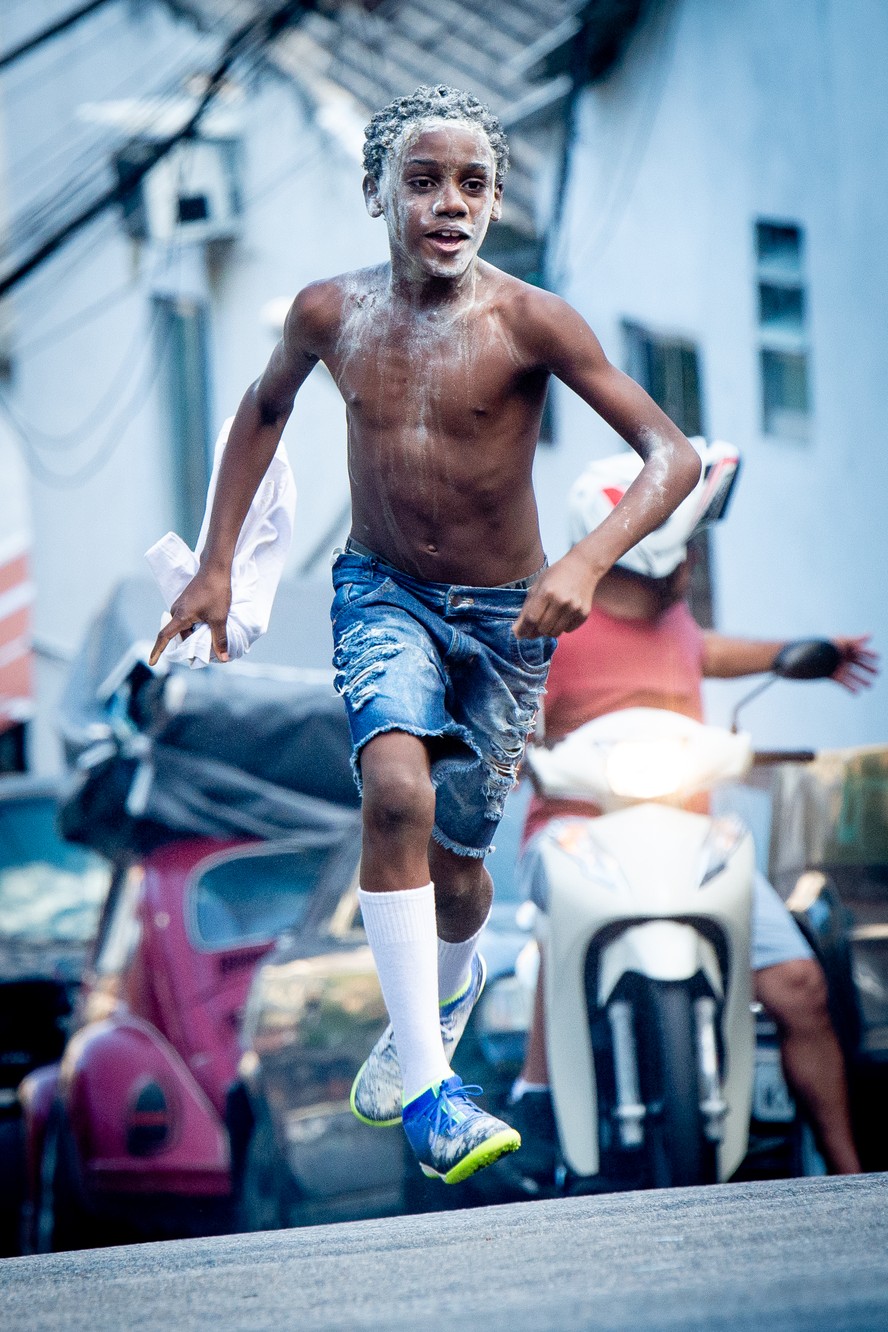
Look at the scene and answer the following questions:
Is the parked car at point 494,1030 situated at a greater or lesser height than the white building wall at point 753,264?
lesser

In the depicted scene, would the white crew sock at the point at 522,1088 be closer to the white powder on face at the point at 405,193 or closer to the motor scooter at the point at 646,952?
the motor scooter at the point at 646,952

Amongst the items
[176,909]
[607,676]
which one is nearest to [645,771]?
[607,676]

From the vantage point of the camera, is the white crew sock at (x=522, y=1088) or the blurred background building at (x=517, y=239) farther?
the blurred background building at (x=517, y=239)

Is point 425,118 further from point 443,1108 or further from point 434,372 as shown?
point 443,1108

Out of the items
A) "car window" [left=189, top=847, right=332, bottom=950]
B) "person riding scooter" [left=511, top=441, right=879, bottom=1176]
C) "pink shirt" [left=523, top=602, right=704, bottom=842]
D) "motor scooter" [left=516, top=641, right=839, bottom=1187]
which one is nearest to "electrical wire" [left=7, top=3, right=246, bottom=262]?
"car window" [left=189, top=847, right=332, bottom=950]

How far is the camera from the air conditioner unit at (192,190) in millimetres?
9703

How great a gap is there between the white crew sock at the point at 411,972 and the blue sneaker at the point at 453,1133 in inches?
1.3

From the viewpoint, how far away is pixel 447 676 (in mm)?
3529

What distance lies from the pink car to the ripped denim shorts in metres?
2.49

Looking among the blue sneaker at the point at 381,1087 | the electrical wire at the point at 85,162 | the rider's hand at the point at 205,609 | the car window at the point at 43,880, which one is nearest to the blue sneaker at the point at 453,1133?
the blue sneaker at the point at 381,1087

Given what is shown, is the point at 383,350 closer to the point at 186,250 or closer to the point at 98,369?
the point at 186,250

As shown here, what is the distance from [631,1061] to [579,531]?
1373mm

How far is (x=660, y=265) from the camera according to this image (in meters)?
7.21

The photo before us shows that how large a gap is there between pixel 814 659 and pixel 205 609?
2.09 metres
